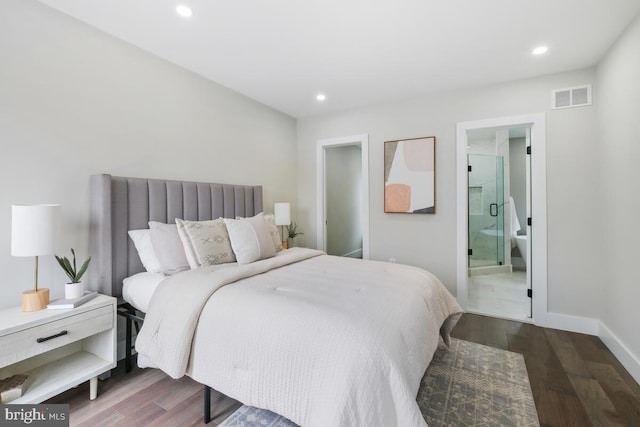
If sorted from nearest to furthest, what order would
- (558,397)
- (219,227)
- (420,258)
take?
1. (558,397)
2. (219,227)
3. (420,258)

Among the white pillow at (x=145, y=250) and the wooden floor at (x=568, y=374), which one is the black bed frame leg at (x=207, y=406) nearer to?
the white pillow at (x=145, y=250)

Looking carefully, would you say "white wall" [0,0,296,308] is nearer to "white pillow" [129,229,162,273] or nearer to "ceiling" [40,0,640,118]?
"ceiling" [40,0,640,118]

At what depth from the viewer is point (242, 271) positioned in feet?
6.45

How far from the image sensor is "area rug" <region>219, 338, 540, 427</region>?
5.26 feet

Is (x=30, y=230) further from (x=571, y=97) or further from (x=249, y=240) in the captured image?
(x=571, y=97)

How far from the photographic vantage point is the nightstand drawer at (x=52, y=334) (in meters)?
1.42

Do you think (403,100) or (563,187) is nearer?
(563,187)

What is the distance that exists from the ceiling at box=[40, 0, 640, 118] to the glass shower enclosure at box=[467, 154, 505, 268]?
2.16m

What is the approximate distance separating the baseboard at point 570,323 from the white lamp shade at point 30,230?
4.24m

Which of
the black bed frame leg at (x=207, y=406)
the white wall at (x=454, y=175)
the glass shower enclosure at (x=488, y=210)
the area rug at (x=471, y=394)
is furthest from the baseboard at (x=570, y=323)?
the black bed frame leg at (x=207, y=406)

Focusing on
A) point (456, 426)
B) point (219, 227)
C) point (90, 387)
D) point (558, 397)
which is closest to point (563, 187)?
point (558, 397)

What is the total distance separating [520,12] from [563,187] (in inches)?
69.7

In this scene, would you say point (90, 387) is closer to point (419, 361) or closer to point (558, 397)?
point (419, 361)

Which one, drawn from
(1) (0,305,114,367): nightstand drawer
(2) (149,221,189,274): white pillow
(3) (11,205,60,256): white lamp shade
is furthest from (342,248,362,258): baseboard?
(3) (11,205,60,256): white lamp shade
